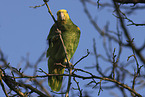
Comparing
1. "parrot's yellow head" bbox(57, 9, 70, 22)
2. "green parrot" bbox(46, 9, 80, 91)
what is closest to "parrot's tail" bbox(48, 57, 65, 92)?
"green parrot" bbox(46, 9, 80, 91)

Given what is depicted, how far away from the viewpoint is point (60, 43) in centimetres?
448

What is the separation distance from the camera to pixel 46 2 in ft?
9.98

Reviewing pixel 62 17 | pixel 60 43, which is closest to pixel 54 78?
pixel 60 43

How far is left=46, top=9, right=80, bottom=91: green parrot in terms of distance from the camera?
14.8ft

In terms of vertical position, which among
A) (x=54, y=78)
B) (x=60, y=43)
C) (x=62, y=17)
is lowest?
(x=54, y=78)

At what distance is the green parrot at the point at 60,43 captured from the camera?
14.8 ft

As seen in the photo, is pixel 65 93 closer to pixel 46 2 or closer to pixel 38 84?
pixel 38 84

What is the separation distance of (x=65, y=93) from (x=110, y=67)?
0.71 meters

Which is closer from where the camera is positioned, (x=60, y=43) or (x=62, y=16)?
(x=60, y=43)

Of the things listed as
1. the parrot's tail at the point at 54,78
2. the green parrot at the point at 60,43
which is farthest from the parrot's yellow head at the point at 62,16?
the parrot's tail at the point at 54,78

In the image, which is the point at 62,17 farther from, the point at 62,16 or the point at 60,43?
the point at 60,43

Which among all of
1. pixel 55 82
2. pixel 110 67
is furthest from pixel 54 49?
pixel 110 67

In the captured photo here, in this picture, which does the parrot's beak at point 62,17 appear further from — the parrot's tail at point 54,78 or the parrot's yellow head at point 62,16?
the parrot's tail at point 54,78

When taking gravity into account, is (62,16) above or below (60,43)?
above
